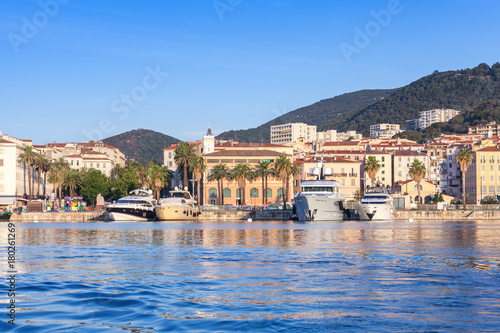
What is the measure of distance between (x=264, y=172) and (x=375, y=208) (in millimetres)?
43101

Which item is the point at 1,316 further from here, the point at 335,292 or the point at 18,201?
the point at 18,201

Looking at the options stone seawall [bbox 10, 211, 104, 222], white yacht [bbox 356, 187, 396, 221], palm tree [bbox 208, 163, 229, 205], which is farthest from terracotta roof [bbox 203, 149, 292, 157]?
white yacht [bbox 356, 187, 396, 221]

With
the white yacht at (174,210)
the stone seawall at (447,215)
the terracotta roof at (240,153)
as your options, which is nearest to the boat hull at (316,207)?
the white yacht at (174,210)

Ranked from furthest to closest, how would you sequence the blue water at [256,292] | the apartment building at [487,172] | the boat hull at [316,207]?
1. the apartment building at [487,172]
2. the boat hull at [316,207]
3. the blue water at [256,292]

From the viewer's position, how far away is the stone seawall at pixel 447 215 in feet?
345

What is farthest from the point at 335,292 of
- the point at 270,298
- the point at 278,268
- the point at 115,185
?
the point at 115,185

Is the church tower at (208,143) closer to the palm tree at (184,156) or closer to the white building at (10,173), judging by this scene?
the palm tree at (184,156)

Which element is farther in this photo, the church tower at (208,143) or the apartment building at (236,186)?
the church tower at (208,143)

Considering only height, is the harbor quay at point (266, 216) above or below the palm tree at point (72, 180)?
below

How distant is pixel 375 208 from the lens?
96.3 metres

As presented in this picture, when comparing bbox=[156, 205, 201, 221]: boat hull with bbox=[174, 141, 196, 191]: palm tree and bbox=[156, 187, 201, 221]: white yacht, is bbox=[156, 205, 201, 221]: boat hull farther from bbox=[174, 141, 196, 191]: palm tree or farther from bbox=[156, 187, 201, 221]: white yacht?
bbox=[174, 141, 196, 191]: palm tree

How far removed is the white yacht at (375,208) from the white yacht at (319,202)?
437 centimetres

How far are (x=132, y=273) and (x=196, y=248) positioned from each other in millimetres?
12461

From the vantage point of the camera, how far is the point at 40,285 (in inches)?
746
